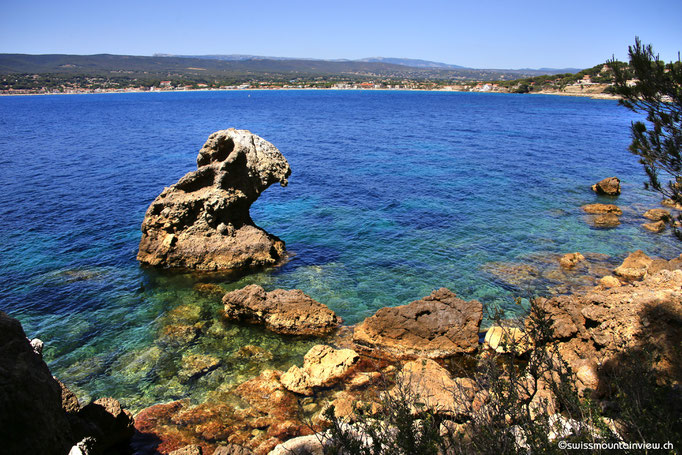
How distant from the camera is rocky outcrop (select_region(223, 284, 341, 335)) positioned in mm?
14273

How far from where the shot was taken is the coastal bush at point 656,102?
9703 millimetres

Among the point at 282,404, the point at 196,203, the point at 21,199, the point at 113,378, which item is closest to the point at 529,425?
the point at 282,404

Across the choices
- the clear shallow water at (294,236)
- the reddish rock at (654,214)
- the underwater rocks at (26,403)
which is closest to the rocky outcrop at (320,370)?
the clear shallow water at (294,236)

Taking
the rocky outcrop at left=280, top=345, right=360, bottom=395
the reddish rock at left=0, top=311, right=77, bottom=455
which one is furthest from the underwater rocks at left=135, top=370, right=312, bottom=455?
the reddish rock at left=0, top=311, right=77, bottom=455

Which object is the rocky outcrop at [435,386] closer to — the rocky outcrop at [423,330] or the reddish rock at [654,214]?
the rocky outcrop at [423,330]

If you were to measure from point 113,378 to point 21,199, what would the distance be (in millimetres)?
23771

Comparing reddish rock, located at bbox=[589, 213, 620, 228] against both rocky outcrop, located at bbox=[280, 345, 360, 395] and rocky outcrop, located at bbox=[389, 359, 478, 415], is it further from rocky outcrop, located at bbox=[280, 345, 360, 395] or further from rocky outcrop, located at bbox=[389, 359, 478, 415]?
rocky outcrop, located at bbox=[280, 345, 360, 395]

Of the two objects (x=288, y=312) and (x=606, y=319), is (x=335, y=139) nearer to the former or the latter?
(x=288, y=312)

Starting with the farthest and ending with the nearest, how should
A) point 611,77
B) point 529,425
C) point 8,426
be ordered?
point 611,77 → point 529,425 → point 8,426

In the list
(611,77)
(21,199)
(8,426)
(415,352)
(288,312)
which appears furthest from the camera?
(21,199)

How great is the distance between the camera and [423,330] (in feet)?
43.4

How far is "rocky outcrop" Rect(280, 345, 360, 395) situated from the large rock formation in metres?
8.32

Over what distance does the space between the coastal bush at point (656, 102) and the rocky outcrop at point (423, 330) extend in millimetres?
6263

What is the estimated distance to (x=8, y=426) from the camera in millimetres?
5195
